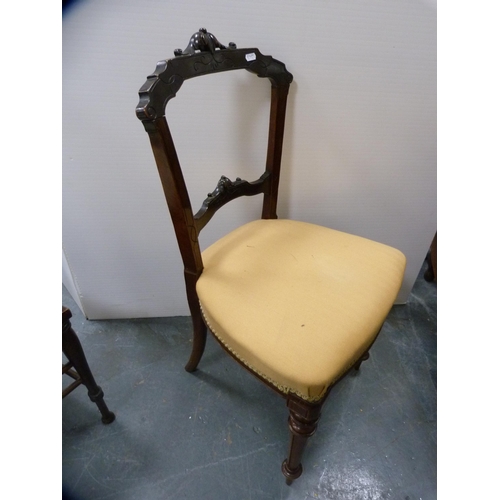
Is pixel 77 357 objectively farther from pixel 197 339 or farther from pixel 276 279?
pixel 276 279

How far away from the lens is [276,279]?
0.65 m

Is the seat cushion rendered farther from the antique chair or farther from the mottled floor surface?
the mottled floor surface

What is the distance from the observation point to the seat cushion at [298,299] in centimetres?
52

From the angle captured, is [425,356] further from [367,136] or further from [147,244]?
[147,244]

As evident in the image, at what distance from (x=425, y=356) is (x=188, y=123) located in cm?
116

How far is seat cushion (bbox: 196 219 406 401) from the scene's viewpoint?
0.52 m

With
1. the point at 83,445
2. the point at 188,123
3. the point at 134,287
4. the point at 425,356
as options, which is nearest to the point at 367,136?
the point at 188,123

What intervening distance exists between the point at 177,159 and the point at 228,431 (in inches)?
31.5

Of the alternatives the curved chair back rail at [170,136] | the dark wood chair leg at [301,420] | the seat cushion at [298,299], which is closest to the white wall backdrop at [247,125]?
the curved chair back rail at [170,136]

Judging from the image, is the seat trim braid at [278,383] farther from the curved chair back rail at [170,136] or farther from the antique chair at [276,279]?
the curved chair back rail at [170,136]

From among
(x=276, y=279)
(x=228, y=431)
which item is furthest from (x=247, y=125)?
(x=228, y=431)

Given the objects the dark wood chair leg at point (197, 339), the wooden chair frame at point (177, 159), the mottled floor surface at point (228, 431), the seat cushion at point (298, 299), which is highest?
the wooden chair frame at point (177, 159)

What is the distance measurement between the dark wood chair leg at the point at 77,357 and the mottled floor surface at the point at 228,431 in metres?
0.12

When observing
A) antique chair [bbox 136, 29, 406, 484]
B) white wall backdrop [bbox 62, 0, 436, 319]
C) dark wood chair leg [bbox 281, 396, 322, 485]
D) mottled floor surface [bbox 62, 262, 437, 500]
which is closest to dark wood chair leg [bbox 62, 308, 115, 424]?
mottled floor surface [bbox 62, 262, 437, 500]
